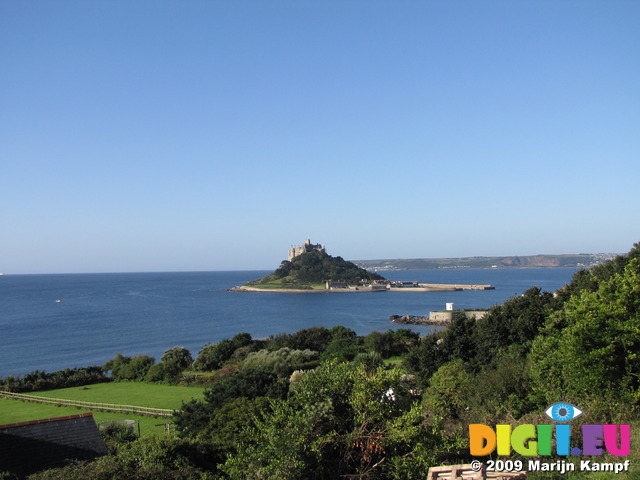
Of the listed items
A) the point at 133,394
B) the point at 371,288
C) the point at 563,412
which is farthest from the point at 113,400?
the point at 371,288

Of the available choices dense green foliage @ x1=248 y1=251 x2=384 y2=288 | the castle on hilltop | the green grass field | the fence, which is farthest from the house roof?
the castle on hilltop

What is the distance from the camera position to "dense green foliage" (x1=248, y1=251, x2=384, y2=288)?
145125 mm

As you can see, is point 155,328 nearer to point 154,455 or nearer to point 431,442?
point 154,455

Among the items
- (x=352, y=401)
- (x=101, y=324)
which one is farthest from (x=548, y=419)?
(x=101, y=324)

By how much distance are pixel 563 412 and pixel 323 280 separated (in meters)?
136

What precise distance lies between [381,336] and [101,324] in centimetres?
4155

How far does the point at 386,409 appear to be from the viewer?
315 inches

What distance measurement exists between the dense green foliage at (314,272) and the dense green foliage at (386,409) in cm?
12259

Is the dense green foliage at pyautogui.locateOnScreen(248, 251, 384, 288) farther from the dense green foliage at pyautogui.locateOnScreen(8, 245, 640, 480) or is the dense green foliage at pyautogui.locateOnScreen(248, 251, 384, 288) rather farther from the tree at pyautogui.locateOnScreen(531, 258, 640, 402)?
the tree at pyautogui.locateOnScreen(531, 258, 640, 402)

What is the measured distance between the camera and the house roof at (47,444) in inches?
417

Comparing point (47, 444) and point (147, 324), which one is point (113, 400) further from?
point (147, 324)

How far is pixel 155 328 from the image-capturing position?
60625 mm

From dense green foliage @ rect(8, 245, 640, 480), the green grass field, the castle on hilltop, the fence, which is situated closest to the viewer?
dense green foliage @ rect(8, 245, 640, 480)

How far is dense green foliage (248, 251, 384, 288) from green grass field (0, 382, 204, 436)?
108569 millimetres
